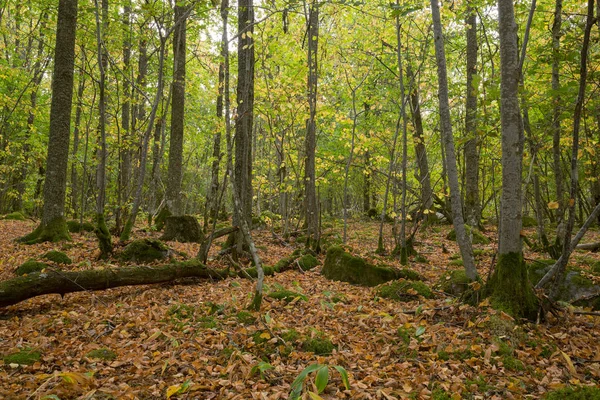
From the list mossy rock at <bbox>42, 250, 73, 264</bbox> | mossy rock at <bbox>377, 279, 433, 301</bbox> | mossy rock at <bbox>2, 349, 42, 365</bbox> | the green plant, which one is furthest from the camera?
mossy rock at <bbox>42, 250, 73, 264</bbox>

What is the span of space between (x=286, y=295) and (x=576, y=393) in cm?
411

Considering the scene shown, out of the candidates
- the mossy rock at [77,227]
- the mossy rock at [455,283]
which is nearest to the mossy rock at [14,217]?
the mossy rock at [77,227]

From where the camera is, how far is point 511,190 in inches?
181

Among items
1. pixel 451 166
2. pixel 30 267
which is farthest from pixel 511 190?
pixel 30 267

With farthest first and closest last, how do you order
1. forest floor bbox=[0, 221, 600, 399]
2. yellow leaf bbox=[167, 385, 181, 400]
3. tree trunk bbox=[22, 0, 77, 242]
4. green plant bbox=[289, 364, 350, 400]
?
tree trunk bbox=[22, 0, 77, 242] → forest floor bbox=[0, 221, 600, 399] → yellow leaf bbox=[167, 385, 181, 400] → green plant bbox=[289, 364, 350, 400]

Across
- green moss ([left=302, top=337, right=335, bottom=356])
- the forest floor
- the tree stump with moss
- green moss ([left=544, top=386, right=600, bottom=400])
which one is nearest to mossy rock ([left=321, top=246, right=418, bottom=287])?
the forest floor

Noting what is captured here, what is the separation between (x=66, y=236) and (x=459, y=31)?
1477 centimetres

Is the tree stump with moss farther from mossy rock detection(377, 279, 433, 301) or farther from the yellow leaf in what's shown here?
the yellow leaf

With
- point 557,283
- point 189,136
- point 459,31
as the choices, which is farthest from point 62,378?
point 189,136

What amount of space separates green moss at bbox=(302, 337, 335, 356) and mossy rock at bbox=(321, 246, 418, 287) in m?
3.29

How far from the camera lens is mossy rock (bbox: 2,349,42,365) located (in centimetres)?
375

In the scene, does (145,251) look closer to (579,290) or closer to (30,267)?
(30,267)

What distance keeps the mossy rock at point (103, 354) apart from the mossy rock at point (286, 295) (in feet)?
8.96

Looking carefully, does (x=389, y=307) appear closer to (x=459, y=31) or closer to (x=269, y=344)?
(x=269, y=344)
